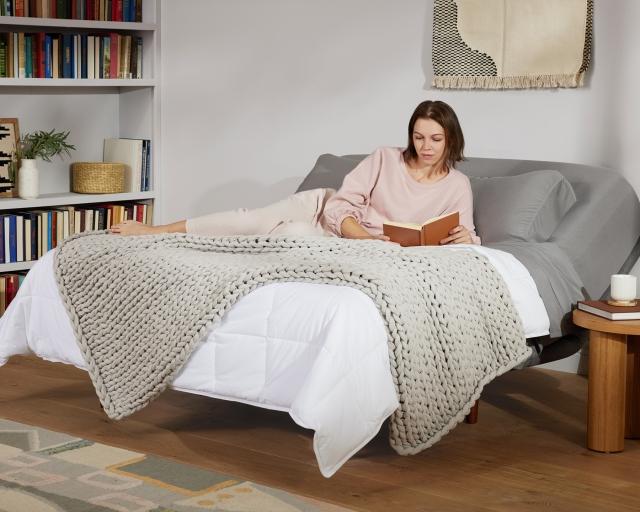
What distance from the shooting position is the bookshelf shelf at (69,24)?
4562 millimetres

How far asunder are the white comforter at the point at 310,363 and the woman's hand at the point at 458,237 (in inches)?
31.5

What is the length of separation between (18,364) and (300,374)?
1816 millimetres

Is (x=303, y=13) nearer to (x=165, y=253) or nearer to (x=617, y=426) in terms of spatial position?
(x=165, y=253)

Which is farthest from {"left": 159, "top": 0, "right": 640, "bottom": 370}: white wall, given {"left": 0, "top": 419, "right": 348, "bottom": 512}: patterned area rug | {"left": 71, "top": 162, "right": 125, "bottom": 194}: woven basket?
{"left": 0, "top": 419, "right": 348, "bottom": 512}: patterned area rug

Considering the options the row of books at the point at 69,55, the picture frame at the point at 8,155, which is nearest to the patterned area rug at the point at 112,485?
the picture frame at the point at 8,155

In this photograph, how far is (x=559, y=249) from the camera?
10.8 ft

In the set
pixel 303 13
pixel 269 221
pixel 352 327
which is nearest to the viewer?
pixel 352 327

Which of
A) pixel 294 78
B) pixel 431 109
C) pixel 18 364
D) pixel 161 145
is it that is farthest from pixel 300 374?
pixel 161 145

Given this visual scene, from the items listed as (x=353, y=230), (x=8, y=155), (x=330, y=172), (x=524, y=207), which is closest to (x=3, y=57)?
(x=8, y=155)

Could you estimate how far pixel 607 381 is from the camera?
293 centimetres

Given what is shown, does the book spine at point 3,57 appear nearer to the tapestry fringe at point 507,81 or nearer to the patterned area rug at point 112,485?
the tapestry fringe at point 507,81

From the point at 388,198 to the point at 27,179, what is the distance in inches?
74.7

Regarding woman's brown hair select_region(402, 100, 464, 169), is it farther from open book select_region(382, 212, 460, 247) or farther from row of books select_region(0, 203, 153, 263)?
row of books select_region(0, 203, 153, 263)

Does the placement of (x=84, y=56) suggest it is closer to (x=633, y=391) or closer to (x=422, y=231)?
(x=422, y=231)
